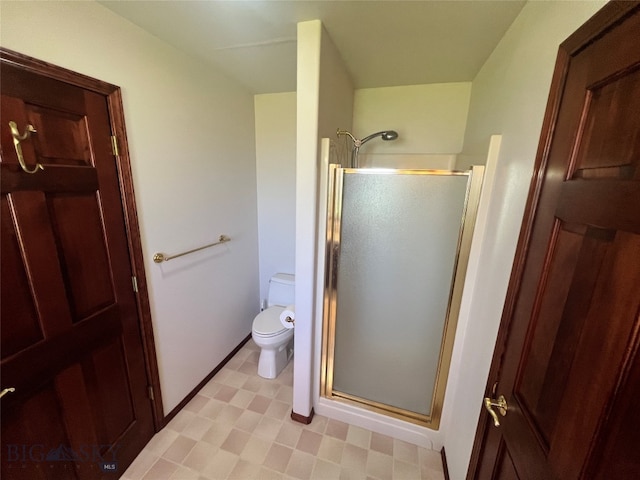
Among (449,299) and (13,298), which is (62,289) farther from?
(449,299)

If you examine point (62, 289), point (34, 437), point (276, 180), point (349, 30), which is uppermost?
point (349, 30)

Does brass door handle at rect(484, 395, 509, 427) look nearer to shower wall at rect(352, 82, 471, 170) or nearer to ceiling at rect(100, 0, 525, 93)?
ceiling at rect(100, 0, 525, 93)

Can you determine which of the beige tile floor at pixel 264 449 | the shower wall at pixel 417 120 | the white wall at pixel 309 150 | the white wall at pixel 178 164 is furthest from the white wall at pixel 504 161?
the white wall at pixel 178 164

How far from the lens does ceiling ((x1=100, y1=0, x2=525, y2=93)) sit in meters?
1.13

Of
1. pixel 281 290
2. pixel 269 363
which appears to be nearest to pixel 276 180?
pixel 281 290

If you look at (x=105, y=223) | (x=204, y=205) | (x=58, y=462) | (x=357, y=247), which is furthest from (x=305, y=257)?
(x=58, y=462)

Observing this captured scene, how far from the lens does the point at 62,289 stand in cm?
108

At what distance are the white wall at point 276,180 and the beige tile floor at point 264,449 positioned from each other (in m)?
1.22

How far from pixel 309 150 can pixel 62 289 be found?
4.24 ft

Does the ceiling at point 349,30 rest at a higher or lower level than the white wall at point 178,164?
higher

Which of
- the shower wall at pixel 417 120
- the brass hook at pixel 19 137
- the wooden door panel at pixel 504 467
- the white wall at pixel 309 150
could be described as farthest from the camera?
the shower wall at pixel 417 120

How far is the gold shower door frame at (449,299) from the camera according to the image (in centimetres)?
133

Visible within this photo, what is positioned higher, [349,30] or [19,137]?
[349,30]

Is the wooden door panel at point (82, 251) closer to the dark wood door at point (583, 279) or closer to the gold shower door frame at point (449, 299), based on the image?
the gold shower door frame at point (449, 299)
